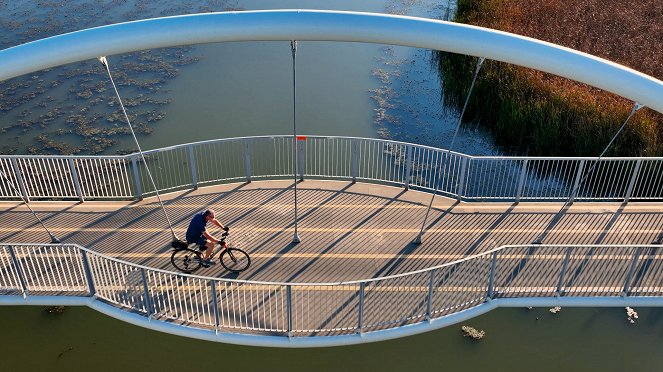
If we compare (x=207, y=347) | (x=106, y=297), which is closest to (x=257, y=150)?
(x=207, y=347)

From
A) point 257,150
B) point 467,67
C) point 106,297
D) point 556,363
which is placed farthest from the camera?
point 467,67

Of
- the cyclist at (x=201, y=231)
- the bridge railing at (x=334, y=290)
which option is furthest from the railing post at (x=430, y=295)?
the cyclist at (x=201, y=231)

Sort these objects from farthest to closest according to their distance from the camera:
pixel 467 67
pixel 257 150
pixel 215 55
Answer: pixel 215 55
pixel 467 67
pixel 257 150

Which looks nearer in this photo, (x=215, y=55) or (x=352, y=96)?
(x=352, y=96)

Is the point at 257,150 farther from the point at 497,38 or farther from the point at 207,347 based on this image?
the point at 497,38

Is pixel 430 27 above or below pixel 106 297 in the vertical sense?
above

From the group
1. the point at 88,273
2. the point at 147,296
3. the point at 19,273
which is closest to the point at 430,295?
the point at 147,296

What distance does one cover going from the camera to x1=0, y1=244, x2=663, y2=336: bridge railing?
37.7ft

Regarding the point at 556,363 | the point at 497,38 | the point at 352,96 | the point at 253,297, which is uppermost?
the point at 497,38

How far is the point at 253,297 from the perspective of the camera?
1211 centimetres

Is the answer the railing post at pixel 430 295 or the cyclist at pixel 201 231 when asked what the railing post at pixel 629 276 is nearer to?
the railing post at pixel 430 295

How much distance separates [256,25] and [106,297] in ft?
20.9

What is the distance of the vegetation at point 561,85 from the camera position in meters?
21.3

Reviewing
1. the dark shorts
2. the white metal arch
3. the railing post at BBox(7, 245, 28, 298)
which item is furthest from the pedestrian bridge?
the white metal arch
